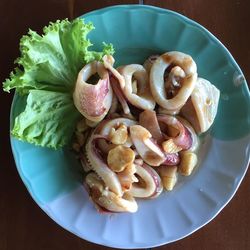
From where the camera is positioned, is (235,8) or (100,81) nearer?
(100,81)

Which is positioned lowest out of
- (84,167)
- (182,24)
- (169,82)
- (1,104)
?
(84,167)

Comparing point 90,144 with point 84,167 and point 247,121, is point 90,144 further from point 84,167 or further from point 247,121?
point 247,121

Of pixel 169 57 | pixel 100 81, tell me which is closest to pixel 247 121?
pixel 169 57

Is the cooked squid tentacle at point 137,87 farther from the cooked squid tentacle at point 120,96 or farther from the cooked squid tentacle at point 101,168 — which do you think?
the cooked squid tentacle at point 101,168

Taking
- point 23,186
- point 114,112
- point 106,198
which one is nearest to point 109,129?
point 114,112

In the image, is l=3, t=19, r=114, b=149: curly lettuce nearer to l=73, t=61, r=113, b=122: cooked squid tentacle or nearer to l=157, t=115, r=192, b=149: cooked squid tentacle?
l=73, t=61, r=113, b=122: cooked squid tentacle

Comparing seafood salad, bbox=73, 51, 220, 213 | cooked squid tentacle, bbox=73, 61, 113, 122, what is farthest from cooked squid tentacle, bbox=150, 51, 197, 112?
cooked squid tentacle, bbox=73, 61, 113, 122

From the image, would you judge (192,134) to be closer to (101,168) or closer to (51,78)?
(101,168)
